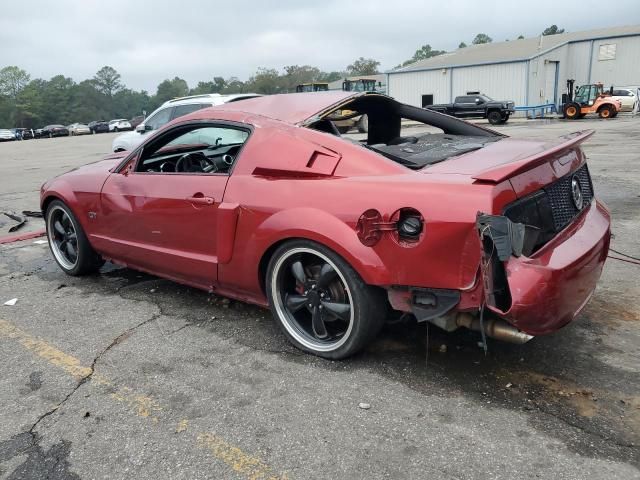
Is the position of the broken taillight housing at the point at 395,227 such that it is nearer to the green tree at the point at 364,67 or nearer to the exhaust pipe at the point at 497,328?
the exhaust pipe at the point at 497,328

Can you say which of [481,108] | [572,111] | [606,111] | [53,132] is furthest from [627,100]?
[53,132]

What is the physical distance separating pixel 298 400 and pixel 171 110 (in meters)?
9.31

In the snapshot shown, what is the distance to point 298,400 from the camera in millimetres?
2705

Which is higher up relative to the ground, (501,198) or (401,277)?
(501,198)

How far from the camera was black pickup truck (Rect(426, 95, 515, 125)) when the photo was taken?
87.0ft

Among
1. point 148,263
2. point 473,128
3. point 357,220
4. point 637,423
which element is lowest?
point 637,423

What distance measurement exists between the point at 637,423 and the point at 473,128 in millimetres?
2463

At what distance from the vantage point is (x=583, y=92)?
28.4m

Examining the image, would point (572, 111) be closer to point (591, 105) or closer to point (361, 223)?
point (591, 105)

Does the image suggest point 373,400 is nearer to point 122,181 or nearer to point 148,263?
point 148,263

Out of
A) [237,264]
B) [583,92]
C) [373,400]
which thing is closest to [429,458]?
[373,400]

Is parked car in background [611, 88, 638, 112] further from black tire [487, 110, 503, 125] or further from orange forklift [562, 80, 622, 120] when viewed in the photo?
black tire [487, 110, 503, 125]

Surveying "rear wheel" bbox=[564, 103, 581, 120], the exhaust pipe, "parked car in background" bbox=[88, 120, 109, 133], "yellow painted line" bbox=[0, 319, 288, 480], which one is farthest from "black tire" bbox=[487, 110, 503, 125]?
"parked car in background" bbox=[88, 120, 109, 133]

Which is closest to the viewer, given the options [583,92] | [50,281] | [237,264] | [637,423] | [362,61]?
[637,423]
